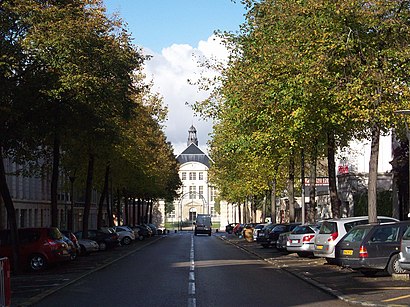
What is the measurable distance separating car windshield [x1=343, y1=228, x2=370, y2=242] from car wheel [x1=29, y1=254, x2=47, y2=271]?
37.6 feet

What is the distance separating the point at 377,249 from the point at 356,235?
1.20 metres

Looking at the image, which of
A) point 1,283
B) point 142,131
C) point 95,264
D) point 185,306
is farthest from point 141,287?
point 142,131

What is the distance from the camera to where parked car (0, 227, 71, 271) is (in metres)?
27.7

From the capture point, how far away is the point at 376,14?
2283 cm

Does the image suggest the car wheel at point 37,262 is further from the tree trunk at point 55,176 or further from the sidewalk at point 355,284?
the sidewalk at point 355,284

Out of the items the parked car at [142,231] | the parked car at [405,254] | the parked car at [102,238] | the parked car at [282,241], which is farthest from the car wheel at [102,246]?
the parked car at [405,254]

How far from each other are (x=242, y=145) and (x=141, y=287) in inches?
471

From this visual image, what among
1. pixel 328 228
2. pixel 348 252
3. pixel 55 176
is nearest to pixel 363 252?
pixel 348 252

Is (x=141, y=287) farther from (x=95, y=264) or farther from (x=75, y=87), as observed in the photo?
(x=95, y=264)

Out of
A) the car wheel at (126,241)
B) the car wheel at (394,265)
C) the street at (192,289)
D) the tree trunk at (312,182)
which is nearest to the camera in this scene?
the street at (192,289)

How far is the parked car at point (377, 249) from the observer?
20797 mm

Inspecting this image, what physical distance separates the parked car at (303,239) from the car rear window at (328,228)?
4.21 m

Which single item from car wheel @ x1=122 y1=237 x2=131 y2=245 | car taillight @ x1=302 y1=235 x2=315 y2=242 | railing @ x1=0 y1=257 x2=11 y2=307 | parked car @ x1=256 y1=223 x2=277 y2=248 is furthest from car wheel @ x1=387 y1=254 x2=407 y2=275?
car wheel @ x1=122 y1=237 x2=131 y2=245

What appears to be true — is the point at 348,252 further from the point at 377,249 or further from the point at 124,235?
the point at 124,235
